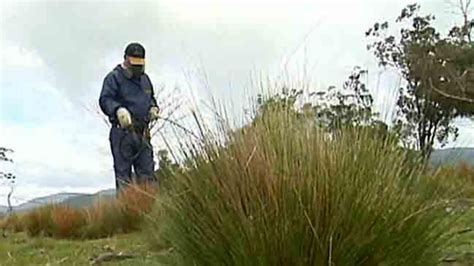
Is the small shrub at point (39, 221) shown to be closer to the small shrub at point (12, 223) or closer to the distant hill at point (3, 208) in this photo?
the small shrub at point (12, 223)

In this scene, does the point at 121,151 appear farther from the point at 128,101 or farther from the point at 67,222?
the point at 67,222

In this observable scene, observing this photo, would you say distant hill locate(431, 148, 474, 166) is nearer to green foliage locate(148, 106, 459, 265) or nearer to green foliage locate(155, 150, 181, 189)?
green foliage locate(148, 106, 459, 265)

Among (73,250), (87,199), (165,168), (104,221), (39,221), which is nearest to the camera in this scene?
(165,168)

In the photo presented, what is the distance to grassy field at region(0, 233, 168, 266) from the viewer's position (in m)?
4.18

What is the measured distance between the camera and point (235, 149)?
98.0 inches

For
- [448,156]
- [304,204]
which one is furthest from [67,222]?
[304,204]

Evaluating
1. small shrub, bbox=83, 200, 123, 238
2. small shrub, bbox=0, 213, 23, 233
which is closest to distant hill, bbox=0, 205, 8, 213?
small shrub, bbox=0, 213, 23, 233

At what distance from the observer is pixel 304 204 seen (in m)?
2.32

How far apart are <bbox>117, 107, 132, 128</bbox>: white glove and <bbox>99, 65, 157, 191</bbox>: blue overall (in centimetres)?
23

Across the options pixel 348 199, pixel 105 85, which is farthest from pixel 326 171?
pixel 105 85

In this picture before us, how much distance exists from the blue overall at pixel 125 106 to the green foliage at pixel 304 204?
11.3ft

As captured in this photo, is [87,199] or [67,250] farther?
[87,199]

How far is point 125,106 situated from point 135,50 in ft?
1.33

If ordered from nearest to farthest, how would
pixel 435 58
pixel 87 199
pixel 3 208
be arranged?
pixel 87 199 < pixel 3 208 < pixel 435 58
